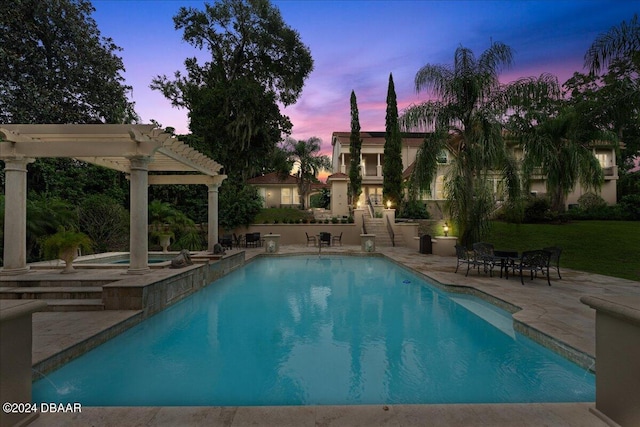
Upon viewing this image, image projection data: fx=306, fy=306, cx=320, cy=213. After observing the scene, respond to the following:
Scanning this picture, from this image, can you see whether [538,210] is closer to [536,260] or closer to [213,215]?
[536,260]

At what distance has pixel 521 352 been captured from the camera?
4.80 m

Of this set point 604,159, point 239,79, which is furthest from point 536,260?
point 604,159

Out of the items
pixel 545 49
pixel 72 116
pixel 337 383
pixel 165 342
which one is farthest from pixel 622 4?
pixel 72 116

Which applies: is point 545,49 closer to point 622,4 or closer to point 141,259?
point 622,4

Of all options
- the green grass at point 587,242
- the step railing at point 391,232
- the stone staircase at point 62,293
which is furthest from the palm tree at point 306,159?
the stone staircase at point 62,293

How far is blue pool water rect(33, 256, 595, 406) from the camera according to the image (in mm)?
3668

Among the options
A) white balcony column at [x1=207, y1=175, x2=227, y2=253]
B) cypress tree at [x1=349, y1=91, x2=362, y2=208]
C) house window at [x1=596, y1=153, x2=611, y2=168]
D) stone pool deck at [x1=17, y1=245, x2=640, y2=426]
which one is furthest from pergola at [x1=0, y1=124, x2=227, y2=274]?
house window at [x1=596, y1=153, x2=611, y2=168]

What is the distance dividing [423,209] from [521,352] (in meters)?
20.5

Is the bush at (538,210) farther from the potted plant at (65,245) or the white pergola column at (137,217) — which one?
the potted plant at (65,245)

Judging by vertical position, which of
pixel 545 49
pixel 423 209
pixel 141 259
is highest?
pixel 545 49

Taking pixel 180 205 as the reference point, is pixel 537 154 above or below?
above

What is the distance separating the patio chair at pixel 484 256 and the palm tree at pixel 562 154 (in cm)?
555

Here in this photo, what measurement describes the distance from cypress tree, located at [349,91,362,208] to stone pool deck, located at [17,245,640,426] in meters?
17.7

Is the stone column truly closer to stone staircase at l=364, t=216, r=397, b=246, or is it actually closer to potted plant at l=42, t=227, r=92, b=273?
potted plant at l=42, t=227, r=92, b=273
